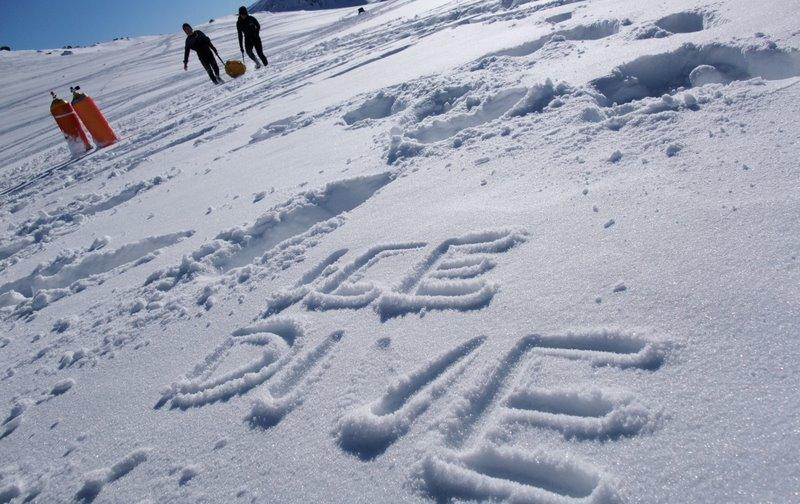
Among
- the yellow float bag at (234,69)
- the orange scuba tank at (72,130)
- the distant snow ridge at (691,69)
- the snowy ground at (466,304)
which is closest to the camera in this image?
the snowy ground at (466,304)

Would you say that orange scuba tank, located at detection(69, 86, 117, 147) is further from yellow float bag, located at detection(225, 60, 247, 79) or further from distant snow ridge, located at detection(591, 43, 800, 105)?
distant snow ridge, located at detection(591, 43, 800, 105)

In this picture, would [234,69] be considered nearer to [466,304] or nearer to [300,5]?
[466,304]

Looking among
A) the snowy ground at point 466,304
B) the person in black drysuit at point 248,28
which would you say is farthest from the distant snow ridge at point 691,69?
the person in black drysuit at point 248,28

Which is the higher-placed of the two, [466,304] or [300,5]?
[300,5]

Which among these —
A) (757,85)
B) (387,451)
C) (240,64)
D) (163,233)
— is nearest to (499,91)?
(757,85)

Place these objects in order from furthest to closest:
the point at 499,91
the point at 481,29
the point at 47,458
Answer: the point at 481,29 < the point at 499,91 < the point at 47,458

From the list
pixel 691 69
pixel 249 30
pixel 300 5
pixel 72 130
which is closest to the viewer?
pixel 691 69

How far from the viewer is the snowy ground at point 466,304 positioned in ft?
4.36

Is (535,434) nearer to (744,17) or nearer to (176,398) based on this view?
(176,398)

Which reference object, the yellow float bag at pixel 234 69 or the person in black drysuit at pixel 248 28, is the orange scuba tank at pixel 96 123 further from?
the person in black drysuit at pixel 248 28

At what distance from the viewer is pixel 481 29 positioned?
742 cm

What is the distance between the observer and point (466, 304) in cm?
194

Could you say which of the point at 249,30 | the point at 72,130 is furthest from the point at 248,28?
the point at 72,130

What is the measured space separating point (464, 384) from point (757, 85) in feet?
8.08
